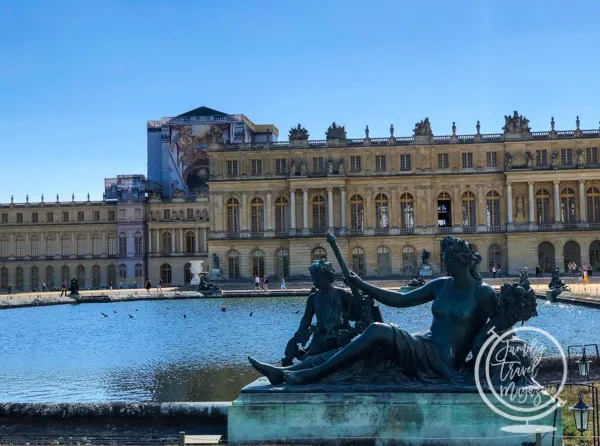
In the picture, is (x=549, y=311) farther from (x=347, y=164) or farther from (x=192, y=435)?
(x=347, y=164)

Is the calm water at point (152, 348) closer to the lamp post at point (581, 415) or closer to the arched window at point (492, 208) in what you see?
the lamp post at point (581, 415)

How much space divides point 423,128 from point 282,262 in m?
16.4

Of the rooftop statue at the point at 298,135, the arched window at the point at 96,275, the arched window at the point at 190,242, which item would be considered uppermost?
the rooftop statue at the point at 298,135

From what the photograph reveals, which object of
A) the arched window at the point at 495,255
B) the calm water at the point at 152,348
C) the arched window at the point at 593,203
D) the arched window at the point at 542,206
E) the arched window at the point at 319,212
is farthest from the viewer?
the arched window at the point at 319,212

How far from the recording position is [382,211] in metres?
67.0

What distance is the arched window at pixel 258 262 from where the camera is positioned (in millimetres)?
67625

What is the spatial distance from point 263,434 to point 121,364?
9495 mm

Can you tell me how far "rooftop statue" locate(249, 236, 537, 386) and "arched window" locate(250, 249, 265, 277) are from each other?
196 ft

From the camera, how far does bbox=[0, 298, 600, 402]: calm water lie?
1324cm

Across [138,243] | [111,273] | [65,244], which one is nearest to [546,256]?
[138,243]

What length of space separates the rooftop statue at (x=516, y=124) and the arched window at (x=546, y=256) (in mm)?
9467

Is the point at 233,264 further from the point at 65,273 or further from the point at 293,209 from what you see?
the point at 65,273

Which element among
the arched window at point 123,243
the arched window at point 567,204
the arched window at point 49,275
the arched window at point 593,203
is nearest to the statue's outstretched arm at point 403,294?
the arched window at point 567,204

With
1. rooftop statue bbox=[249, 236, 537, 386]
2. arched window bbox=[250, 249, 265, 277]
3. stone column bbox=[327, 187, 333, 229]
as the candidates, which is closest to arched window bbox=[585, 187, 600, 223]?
stone column bbox=[327, 187, 333, 229]
